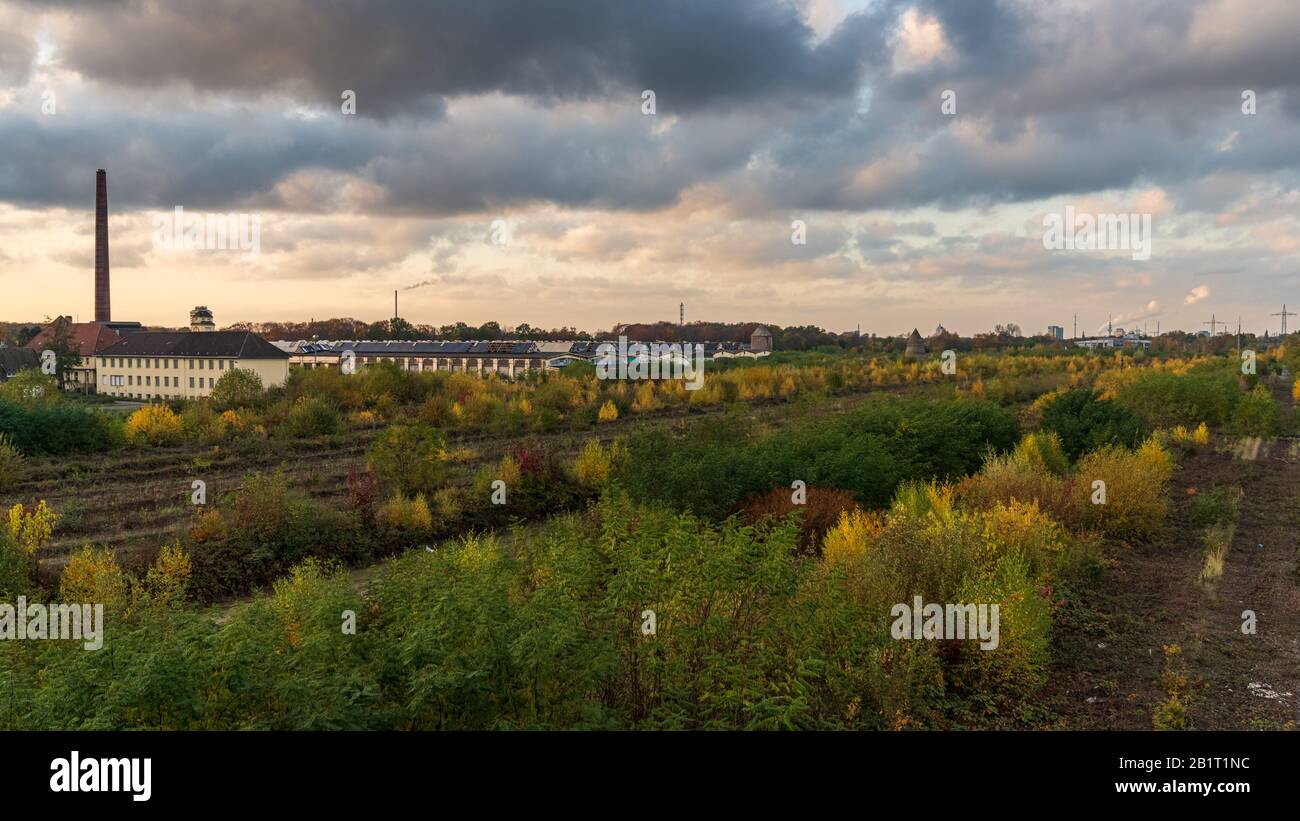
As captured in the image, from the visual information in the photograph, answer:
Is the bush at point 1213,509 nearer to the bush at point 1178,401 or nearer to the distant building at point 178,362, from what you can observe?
the bush at point 1178,401

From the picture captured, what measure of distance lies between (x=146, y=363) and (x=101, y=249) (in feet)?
50.1

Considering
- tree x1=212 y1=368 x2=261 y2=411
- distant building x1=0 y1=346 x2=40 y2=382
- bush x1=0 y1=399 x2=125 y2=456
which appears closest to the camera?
bush x1=0 y1=399 x2=125 y2=456

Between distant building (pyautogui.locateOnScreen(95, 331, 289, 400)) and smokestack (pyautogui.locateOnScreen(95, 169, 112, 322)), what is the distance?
1097cm

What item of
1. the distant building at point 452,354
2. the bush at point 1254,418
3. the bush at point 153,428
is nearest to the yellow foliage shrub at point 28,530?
the bush at point 153,428

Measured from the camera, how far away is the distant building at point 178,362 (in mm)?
51188

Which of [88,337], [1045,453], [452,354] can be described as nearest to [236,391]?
[1045,453]

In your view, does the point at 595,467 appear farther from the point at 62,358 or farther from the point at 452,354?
the point at 452,354

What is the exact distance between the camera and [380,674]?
582cm

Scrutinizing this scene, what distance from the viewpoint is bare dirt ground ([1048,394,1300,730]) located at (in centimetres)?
748

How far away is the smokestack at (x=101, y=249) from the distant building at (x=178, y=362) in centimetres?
1097

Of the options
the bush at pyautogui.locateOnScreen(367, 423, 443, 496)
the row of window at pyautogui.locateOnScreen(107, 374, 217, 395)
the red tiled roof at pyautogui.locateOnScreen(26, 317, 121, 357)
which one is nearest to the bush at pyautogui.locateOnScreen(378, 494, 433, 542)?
the bush at pyautogui.locateOnScreen(367, 423, 443, 496)

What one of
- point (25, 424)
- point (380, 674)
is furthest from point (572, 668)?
point (25, 424)

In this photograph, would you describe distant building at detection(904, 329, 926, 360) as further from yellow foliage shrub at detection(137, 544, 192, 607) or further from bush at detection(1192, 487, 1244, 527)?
yellow foliage shrub at detection(137, 544, 192, 607)
